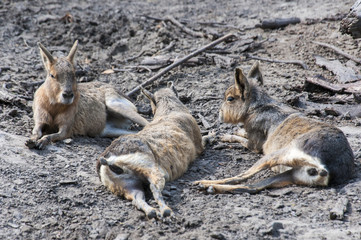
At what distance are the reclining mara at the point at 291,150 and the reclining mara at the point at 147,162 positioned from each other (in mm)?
494

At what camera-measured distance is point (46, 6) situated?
12648mm

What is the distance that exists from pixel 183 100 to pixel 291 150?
3.33 meters

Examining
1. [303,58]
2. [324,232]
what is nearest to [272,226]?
[324,232]

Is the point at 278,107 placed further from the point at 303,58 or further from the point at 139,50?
the point at 139,50

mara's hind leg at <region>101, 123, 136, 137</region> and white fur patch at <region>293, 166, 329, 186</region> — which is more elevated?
white fur patch at <region>293, 166, 329, 186</region>

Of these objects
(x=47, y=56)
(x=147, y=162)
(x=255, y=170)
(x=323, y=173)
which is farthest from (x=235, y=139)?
(x=47, y=56)

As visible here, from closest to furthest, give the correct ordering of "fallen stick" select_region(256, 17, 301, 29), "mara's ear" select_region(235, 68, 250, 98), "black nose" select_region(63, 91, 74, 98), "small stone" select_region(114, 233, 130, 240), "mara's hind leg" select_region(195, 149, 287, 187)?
"small stone" select_region(114, 233, 130, 240)
"mara's hind leg" select_region(195, 149, 287, 187)
"mara's ear" select_region(235, 68, 250, 98)
"black nose" select_region(63, 91, 74, 98)
"fallen stick" select_region(256, 17, 301, 29)

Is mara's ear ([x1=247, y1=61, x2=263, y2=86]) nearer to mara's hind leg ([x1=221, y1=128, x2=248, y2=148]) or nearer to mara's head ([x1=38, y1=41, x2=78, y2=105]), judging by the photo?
mara's hind leg ([x1=221, y1=128, x2=248, y2=148])

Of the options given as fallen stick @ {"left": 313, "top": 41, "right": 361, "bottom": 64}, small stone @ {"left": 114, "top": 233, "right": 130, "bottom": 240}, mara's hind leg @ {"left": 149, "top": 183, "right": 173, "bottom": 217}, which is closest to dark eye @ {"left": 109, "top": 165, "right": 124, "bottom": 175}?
mara's hind leg @ {"left": 149, "top": 183, "right": 173, "bottom": 217}

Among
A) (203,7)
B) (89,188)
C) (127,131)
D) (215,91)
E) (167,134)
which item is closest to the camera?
(89,188)

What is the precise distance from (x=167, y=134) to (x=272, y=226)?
199cm

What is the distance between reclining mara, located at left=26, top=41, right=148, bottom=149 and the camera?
6730 millimetres

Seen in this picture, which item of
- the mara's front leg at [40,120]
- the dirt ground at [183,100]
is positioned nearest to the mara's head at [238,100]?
the dirt ground at [183,100]

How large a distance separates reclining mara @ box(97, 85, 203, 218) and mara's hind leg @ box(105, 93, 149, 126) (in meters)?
1.48
